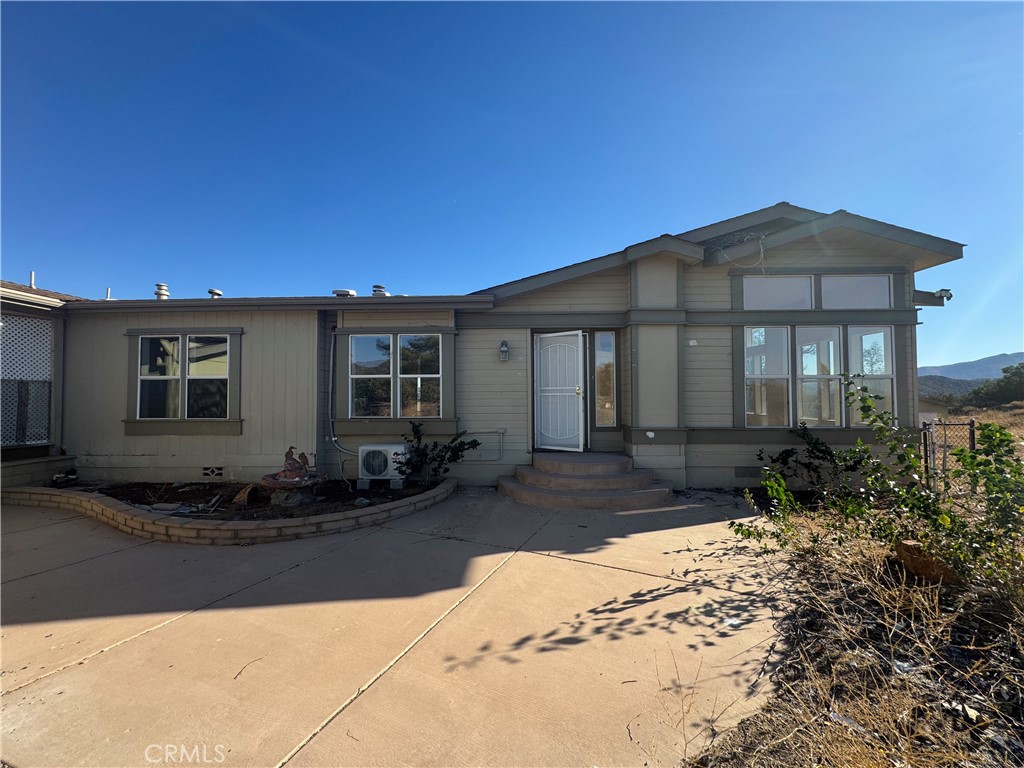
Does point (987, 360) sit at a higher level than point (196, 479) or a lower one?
higher

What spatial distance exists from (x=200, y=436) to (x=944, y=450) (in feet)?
36.9

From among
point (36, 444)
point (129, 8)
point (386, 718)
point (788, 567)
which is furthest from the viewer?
point (36, 444)

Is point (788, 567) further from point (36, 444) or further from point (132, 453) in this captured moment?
point (36, 444)

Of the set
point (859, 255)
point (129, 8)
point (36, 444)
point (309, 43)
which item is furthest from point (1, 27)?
point (859, 255)

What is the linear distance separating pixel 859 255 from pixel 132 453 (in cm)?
1222

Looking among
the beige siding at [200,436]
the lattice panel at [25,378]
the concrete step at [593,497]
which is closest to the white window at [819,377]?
the concrete step at [593,497]

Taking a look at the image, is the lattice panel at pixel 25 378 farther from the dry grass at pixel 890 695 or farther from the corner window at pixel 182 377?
the dry grass at pixel 890 695

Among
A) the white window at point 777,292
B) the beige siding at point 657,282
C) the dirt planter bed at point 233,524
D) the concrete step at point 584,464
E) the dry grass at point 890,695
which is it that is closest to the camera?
the dry grass at point 890,695

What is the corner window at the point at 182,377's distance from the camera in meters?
6.86

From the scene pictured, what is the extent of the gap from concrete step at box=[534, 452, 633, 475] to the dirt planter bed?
1.91 meters

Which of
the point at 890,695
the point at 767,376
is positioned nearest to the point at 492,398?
the point at 767,376

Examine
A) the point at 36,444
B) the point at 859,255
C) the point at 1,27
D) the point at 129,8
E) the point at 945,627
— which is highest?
the point at 129,8

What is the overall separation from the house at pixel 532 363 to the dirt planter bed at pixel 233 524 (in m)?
1.68

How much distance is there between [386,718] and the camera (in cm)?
191
